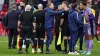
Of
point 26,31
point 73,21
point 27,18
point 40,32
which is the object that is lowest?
point 40,32

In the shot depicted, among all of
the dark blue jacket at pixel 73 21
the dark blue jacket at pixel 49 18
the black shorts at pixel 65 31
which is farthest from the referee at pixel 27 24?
the dark blue jacket at pixel 73 21

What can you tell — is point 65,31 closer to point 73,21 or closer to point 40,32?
point 73,21

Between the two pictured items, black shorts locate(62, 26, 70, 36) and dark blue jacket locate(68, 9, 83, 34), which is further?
black shorts locate(62, 26, 70, 36)

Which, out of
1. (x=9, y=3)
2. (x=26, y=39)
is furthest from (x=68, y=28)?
(x=9, y=3)

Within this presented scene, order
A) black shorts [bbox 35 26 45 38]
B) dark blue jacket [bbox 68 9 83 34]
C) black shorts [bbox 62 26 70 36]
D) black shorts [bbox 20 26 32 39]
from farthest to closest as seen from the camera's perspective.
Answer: black shorts [bbox 35 26 45 38] < black shorts [bbox 62 26 70 36] < black shorts [bbox 20 26 32 39] < dark blue jacket [bbox 68 9 83 34]

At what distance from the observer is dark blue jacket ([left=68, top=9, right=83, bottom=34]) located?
763 inches

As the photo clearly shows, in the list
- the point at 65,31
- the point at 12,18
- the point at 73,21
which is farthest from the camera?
the point at 12,18

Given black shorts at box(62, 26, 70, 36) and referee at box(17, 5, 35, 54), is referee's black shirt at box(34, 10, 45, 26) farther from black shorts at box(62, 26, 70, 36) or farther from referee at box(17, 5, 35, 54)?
black shorts at box(62, 26, 70, 36)

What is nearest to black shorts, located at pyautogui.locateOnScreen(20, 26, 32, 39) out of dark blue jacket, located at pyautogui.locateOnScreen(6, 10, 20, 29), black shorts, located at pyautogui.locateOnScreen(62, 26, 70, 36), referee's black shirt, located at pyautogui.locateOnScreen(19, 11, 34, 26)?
referee's black shirt, located at pyautogui.locateOnScreen(19, 11, 34, 26)

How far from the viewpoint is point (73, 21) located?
1950cm

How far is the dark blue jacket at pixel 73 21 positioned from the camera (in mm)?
19381

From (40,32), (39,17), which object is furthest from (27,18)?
(40,32)

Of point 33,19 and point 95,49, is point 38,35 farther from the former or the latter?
point 95,49

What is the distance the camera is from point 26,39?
19641 millimetres
